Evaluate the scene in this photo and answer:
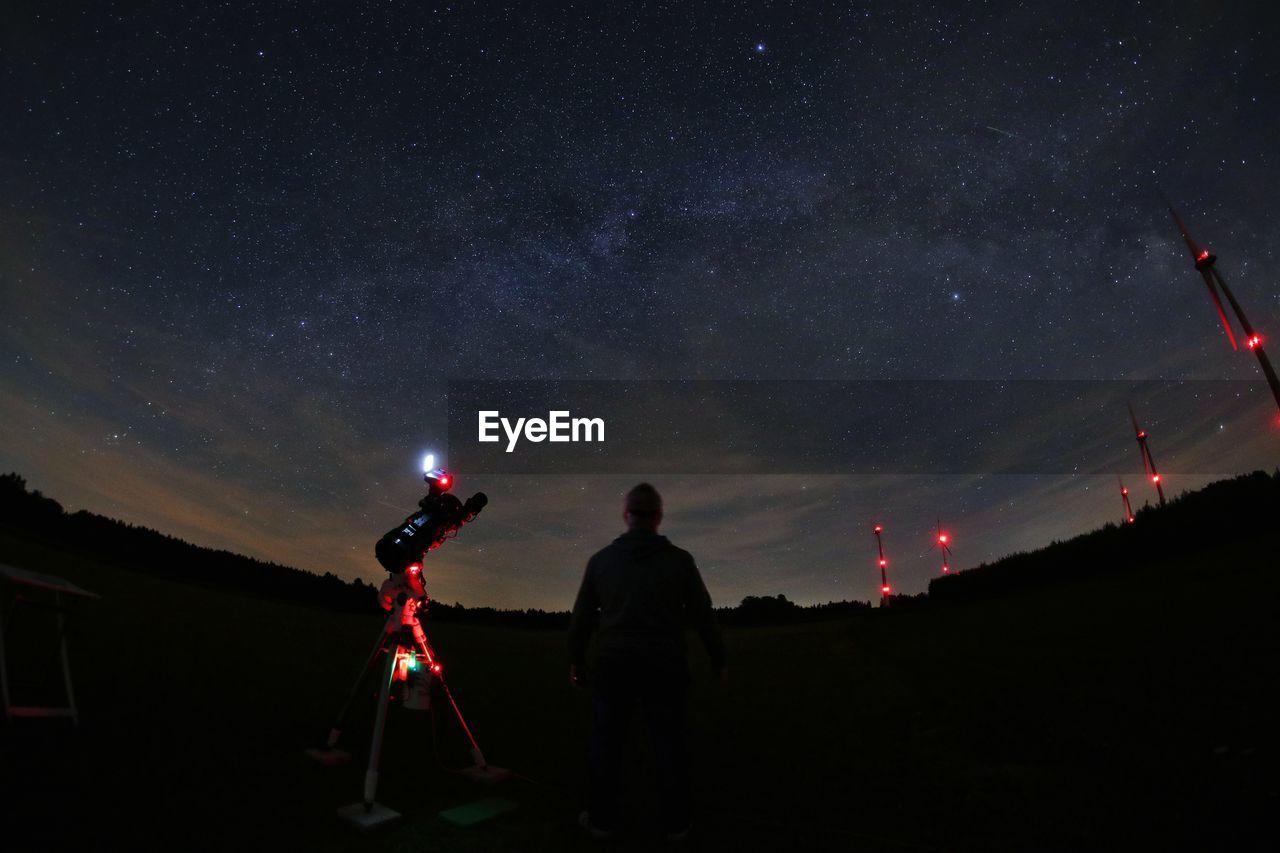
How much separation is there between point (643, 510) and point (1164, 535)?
1356cm

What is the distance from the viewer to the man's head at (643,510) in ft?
15.3

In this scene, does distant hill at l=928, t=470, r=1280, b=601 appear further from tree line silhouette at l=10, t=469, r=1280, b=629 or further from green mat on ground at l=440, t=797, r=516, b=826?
green mat on ground at l=440, t=797, r=516, b=826

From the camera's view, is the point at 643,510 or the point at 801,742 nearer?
the point at 643,510

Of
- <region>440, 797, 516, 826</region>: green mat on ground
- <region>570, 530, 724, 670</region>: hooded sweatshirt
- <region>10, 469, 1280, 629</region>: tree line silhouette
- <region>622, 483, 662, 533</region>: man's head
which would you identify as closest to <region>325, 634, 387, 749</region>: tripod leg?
<region>440, 797, 516, 826</region>: green mat on ground

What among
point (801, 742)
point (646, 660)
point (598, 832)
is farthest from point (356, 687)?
point (801, 742)

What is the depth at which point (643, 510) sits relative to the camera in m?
4.66

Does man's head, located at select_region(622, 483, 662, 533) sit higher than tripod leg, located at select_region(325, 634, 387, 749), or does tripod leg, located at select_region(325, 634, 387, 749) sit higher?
man's head, located at select_region(622, 483, 662, 533)

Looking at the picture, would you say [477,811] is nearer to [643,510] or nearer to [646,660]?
[646,660]

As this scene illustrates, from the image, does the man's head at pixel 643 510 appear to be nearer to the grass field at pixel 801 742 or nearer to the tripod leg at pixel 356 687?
the grass field at pixel 801 742

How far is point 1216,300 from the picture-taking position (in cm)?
2952

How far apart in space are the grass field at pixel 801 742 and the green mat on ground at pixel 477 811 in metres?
0.10

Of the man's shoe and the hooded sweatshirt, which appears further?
the hooded sweatshirt

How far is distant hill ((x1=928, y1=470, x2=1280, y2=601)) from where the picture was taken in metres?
10.6

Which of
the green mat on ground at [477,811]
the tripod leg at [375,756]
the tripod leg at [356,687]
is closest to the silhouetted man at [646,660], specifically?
the green mat on ground at [477,811]
